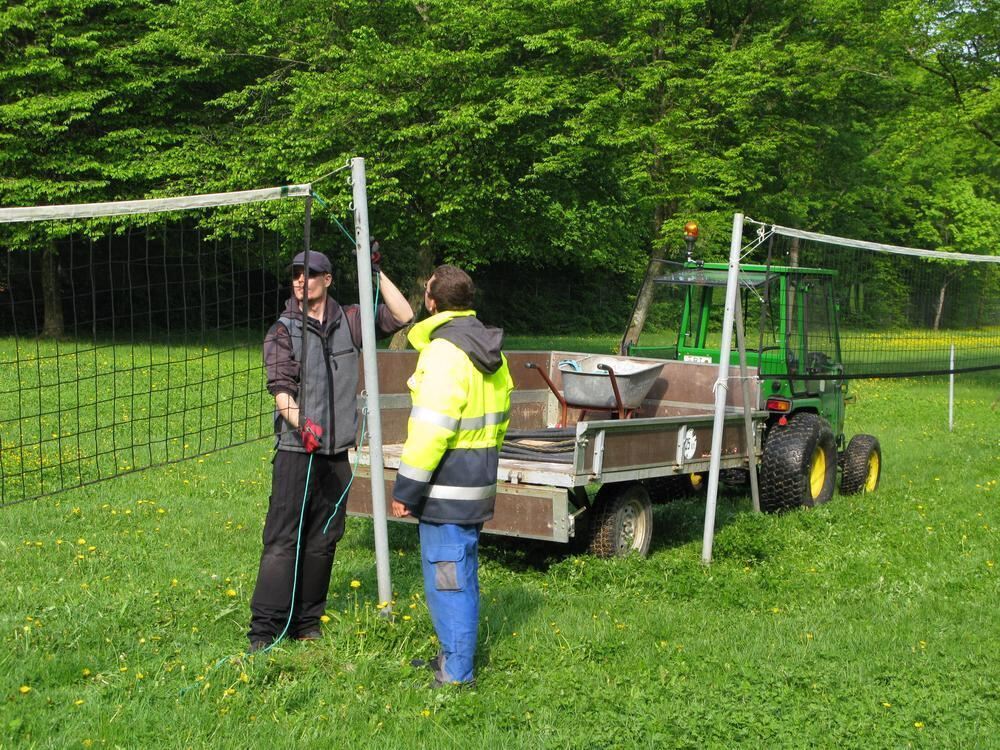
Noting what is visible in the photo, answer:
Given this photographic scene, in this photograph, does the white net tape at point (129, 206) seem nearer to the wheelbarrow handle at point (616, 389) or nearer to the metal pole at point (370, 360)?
the metal pole at point (370, 360)

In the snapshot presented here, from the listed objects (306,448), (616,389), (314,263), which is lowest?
(616,389)

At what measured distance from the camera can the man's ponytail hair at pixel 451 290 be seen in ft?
17.3

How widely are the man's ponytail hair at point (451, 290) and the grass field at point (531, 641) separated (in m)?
1.56

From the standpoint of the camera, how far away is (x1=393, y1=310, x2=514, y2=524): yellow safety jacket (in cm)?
501

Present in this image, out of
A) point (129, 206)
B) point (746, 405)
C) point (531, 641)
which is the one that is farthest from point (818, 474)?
point (129, 206)

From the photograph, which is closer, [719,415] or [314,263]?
[314,263]

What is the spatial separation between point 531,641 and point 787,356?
5250 mm

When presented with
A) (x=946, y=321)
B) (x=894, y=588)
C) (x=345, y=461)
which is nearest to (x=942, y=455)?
(x=946, y=321)

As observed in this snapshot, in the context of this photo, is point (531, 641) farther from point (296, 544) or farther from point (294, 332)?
point (294, 332)

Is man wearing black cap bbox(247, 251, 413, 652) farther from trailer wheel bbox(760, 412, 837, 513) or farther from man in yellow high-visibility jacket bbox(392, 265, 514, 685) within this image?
trailer wheel bbox(760, 412, 837, 513)

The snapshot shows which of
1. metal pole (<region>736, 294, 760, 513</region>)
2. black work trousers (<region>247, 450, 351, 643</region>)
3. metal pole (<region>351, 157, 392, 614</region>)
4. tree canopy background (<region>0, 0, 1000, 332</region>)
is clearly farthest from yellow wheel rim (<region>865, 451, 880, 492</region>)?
tree canopy background (<region>0, 0, 1000, 332</region>)

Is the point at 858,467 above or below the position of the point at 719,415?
below

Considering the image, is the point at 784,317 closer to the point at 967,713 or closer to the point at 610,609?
the point at 610,609

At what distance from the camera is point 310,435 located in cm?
543
